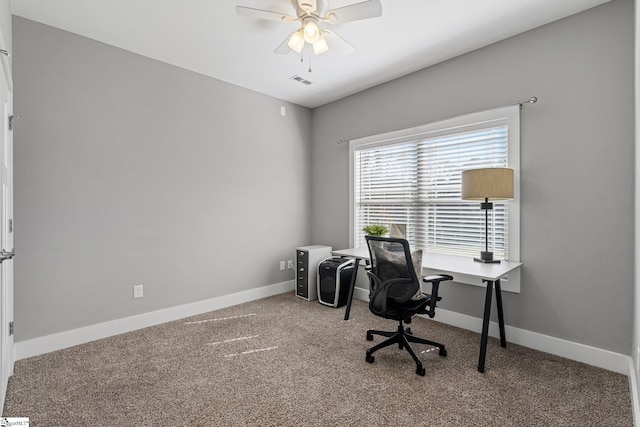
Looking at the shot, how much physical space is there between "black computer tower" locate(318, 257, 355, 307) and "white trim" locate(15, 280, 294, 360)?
768mm

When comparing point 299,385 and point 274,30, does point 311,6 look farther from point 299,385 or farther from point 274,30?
point 299,385

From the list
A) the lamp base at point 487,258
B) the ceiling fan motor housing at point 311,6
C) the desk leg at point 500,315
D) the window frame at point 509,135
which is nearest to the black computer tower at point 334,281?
the window frame at point 509,135

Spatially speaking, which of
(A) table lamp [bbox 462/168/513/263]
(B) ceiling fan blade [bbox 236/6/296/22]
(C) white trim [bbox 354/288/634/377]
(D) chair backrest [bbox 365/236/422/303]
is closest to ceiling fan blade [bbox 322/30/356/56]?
(B) ceiling fan blade [bbox 236/6/296/22]

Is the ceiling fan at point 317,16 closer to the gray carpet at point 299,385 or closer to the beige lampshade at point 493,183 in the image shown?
the beige lampshade at point 493,183

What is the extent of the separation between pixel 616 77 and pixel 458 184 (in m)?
1.35

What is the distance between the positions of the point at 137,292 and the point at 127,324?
298mm

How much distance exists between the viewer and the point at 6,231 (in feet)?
6.97

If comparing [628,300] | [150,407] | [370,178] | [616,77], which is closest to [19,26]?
[150,407]

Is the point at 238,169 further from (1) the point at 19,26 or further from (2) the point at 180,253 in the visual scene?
(1) the point at 19,26

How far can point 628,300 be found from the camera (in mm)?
2252

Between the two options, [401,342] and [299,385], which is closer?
[299,385]

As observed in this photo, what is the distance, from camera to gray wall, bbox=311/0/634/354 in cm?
228

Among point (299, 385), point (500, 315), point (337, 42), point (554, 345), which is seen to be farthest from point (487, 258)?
point (337, 42)

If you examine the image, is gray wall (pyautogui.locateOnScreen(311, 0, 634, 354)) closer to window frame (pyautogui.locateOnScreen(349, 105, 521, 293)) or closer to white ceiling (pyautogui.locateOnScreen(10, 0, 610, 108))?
window frame (pyautogui.locateOnScreen(349, 105, 521, 293))
